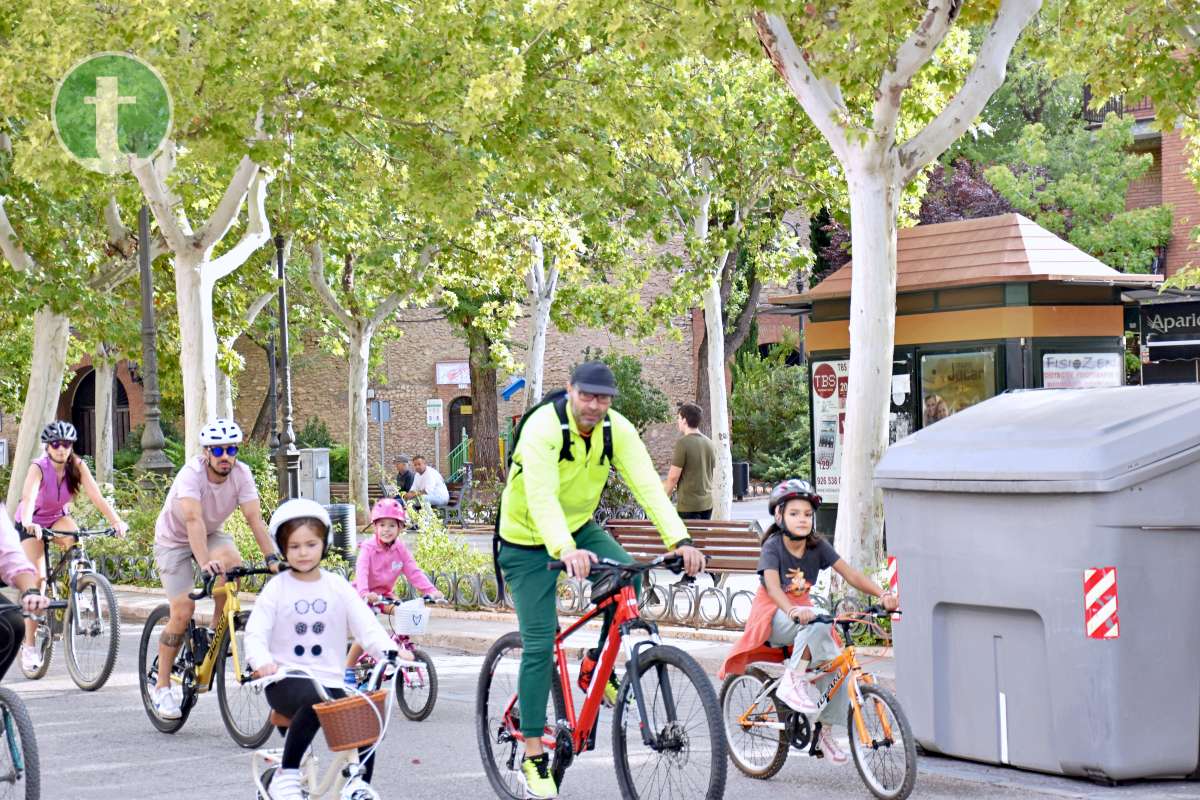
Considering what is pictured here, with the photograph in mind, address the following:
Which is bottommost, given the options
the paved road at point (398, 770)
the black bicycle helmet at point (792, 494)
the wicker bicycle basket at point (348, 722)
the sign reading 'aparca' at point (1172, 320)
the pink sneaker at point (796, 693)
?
the paved road at point (398, 770)

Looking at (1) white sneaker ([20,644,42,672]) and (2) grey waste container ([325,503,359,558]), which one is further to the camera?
(2) grey waste container ([325,503,359,558])

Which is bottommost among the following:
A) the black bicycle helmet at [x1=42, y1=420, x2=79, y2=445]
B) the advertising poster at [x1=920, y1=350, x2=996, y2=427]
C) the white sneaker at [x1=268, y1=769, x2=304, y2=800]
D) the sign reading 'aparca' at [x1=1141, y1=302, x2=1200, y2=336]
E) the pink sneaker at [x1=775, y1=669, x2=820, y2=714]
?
the white sneaker at [x1=268, y1=769, x2=304, y2=800]

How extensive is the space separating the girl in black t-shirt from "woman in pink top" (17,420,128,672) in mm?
5579

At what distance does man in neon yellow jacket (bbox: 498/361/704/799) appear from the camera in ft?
21.1

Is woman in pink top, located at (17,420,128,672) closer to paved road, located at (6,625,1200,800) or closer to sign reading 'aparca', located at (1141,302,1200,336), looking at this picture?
paved road, located at (6,625,1200,800)

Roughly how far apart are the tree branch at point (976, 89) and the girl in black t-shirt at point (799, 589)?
18.5ft

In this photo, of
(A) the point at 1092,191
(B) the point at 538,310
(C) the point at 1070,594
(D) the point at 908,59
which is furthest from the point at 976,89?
(A) the point at 1092,191

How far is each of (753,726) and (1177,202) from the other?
36.9 m

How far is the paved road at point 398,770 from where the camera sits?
7512 millimetres

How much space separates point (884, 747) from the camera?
7.03 m

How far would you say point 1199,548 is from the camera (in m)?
7.17

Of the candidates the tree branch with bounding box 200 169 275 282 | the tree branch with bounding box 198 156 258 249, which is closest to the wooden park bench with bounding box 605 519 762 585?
the tree branch with bounding box 198 156 258 249

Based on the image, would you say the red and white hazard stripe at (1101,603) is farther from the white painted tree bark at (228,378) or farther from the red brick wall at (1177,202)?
the red brick wall at (1177,202)

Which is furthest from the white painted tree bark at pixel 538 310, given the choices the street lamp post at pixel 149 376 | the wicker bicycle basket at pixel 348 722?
the wicker bicycle basket at pixel 348 722
